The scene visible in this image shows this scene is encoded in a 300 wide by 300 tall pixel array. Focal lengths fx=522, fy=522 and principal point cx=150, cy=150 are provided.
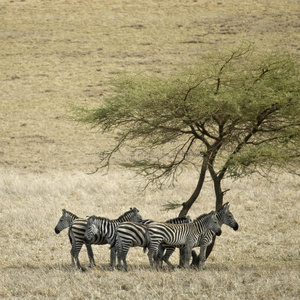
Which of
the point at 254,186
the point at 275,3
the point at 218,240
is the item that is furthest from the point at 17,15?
the point at 218,240

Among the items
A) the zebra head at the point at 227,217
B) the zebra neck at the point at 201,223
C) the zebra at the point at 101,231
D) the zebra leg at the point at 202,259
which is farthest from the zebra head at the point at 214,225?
the zebra at the point at 101,231

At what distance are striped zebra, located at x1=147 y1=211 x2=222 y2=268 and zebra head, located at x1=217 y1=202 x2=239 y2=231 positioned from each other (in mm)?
267

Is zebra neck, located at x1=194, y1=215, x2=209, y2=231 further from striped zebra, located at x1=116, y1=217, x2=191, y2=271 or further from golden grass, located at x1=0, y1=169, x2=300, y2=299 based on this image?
striped zebra, located at x1=116, y1=217, x2=191, y2=271

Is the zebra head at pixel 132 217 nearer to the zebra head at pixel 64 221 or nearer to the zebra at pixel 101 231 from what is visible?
the zebra at pixel 101 231

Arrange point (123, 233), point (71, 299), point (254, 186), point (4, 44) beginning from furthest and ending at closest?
point (4, 44)
point (254, 186)
point (123, 233)
point (71, 299)

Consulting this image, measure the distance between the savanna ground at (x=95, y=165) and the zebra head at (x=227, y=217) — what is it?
1098 mm

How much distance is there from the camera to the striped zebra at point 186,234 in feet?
41.6

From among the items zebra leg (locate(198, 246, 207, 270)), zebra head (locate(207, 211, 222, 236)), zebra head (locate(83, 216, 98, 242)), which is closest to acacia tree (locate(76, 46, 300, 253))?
zebra head (locate(207, 211, 222, 236))

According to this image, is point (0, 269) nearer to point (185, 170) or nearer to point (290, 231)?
point (290, 231)

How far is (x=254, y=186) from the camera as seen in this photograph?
24391mm

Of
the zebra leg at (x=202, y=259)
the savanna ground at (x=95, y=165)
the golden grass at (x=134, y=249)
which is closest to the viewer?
the golden grass at (x=134, y=249)

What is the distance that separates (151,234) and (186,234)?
37.7 inches

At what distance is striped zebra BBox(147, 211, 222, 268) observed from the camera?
1267cm

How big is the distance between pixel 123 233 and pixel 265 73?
5685 mm
